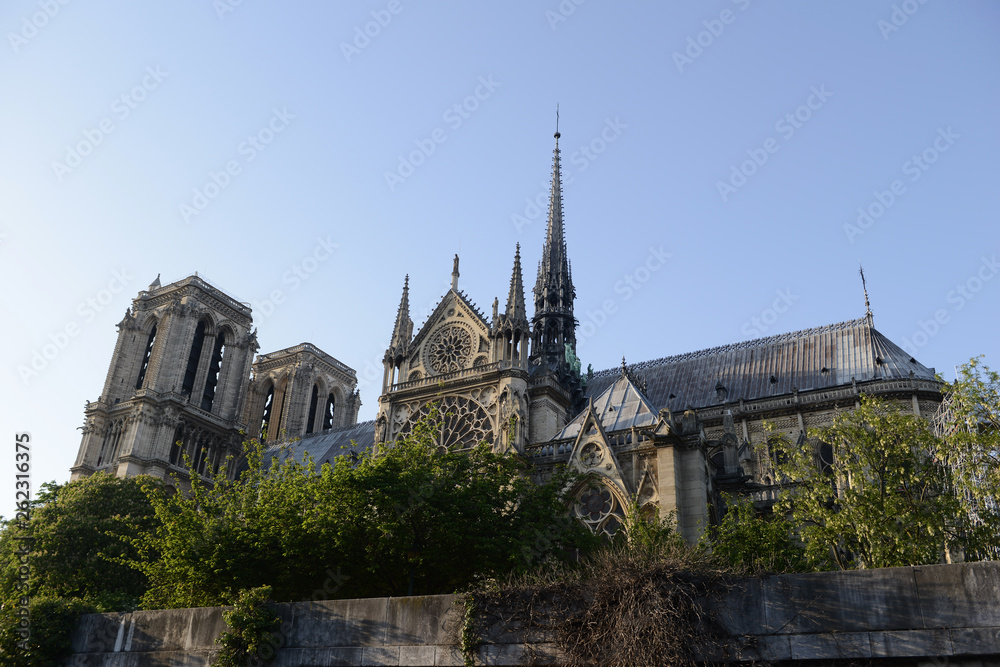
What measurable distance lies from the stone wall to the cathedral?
12.8 m

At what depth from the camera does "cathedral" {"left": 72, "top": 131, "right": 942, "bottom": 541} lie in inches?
1107

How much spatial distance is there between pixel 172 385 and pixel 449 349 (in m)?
31.9

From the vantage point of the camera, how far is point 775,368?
45594 mm

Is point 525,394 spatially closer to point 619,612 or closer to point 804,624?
point 619,612

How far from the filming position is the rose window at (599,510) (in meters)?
27.0

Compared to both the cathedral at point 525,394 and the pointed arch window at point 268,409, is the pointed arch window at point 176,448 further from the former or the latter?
the pointed arch window at point 268,409

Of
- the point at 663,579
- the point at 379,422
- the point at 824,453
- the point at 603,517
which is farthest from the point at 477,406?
the point at 663,579

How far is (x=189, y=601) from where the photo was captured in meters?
21.1

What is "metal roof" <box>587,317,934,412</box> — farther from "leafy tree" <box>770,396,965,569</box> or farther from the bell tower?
the bell tower

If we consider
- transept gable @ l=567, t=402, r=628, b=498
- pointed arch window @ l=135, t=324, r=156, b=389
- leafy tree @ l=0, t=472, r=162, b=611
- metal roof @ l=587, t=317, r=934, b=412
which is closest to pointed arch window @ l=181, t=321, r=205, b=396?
pointed arch window @ l=135, t=324, r=156, b=389

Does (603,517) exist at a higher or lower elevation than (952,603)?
higher

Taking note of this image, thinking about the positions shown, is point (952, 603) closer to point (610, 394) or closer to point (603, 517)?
point (603, 517)

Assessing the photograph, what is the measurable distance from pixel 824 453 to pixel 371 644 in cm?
3108

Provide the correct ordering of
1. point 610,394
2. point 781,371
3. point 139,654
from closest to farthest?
point 139,654 < point 610,394 < point 781,371
